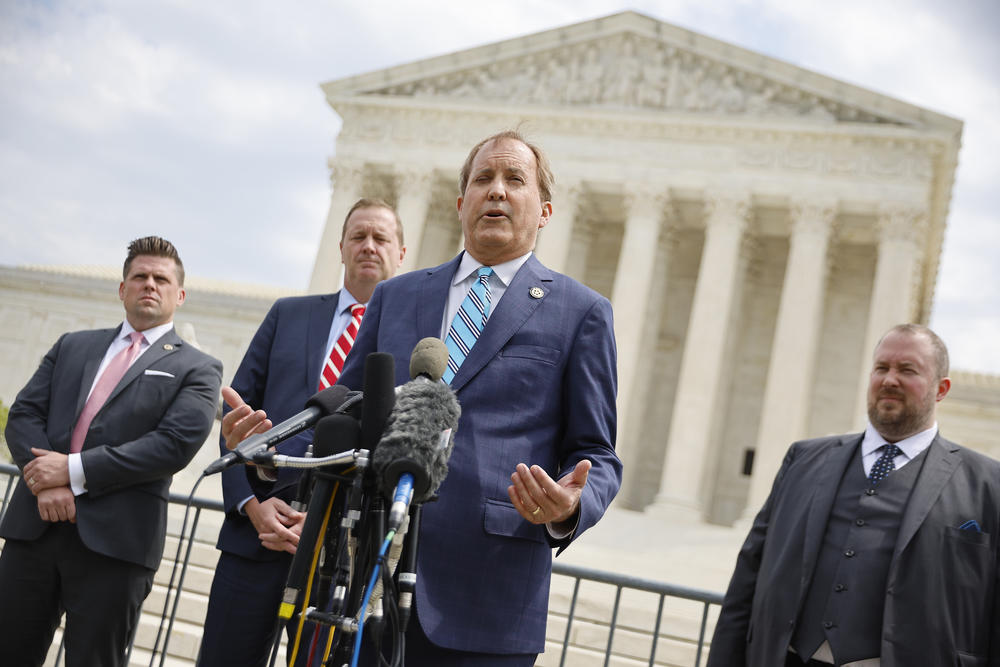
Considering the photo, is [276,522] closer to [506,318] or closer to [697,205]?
[506,318]

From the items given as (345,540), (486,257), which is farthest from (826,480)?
(345,540)

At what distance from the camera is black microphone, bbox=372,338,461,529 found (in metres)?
2.13

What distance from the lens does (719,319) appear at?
93.5 feet

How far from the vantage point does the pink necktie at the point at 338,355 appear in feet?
15.6

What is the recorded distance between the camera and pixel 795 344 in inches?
1090

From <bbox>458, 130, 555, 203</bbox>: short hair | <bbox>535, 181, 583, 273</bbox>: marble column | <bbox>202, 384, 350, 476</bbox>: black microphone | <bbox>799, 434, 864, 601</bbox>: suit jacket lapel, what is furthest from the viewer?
<bbox>535, 181, 583, 273</bbox>: marble column

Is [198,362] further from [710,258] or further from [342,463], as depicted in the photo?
[710,258]

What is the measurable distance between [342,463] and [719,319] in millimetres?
27265

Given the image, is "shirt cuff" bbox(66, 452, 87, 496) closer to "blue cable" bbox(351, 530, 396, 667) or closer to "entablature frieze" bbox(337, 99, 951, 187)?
"blue cable" bbox(351, 530, 396, 667)

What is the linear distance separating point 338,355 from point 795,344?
24.8m

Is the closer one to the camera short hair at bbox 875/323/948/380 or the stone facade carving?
short hair at bbox 875/323/948/380

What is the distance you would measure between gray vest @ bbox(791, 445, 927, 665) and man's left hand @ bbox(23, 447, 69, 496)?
387 centimetres

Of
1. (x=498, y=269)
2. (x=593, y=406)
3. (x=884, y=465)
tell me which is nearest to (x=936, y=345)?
(x=884, y=465)

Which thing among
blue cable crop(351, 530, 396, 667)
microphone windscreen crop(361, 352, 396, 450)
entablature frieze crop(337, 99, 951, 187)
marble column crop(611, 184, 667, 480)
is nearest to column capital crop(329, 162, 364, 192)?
entablature frieze crop(337, 99, 951, 187)
